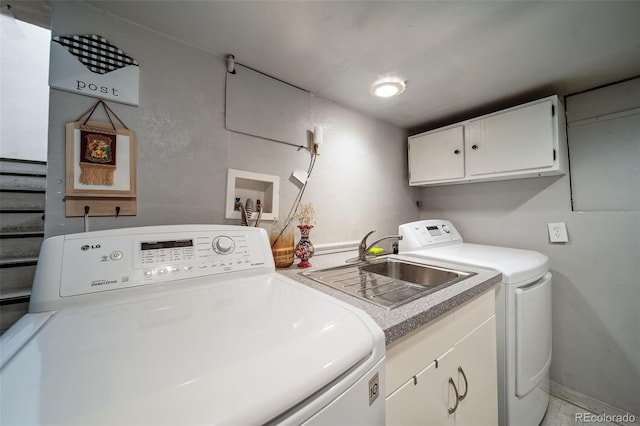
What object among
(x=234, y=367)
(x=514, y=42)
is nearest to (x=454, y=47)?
(x=514, y=42)

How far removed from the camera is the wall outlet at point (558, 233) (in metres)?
1.56

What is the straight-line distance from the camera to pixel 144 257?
2.54 ft

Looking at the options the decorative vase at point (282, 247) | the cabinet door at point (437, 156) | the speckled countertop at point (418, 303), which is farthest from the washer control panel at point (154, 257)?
the cabinet door at point (437, 156)

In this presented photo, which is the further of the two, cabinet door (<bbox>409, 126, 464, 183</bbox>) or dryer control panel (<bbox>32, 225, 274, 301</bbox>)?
cabinet door (<bbox>409, 126, 464, 183</bbox>)

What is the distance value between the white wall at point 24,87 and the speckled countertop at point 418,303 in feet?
3.65

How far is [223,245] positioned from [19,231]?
1179 millimetres

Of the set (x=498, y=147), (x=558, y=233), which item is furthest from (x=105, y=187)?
(x=558, y=233)

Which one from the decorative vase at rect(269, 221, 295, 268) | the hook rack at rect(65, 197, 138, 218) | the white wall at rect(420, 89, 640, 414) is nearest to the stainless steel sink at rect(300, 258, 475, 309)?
the decorative vase at rect(269, 221, 295, 268)

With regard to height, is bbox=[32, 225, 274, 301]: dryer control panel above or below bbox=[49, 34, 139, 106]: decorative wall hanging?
below

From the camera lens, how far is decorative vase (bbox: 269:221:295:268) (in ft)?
3.73

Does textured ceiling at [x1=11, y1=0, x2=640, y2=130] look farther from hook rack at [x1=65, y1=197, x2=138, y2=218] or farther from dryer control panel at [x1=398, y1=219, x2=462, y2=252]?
dryer control panel at [x1=398, y1=219, x2=462, y2=252]

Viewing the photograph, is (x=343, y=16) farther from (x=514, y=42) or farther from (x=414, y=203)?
(x=414, y=203)

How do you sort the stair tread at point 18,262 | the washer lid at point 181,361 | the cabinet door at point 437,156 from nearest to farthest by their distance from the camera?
the washer lid at point 181,361 → the stair tread at point 18,262 → the cabinet door at point 437,156

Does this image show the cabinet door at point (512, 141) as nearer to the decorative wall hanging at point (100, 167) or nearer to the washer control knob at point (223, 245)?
the washer control knob at point (223, 245)
